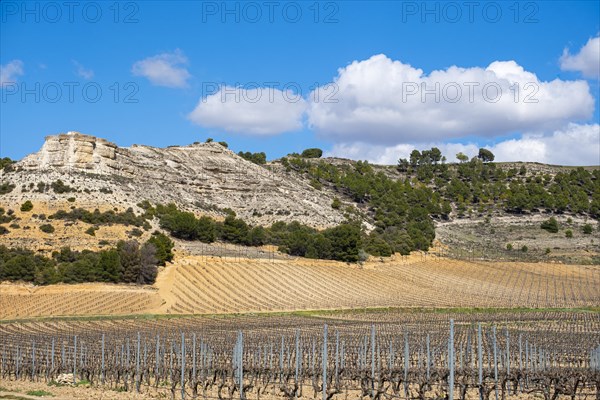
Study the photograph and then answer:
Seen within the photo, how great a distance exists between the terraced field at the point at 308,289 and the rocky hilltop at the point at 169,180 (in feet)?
70.3

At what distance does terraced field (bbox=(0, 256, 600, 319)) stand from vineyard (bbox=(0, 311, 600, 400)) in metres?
6.09

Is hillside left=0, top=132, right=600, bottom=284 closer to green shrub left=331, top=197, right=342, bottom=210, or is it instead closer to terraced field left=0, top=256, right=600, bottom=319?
green shrub left=331, top=197, right=342, bottom=210

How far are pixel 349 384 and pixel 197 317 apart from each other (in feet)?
108

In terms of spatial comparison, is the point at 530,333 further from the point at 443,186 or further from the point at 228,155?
the point at 443,186

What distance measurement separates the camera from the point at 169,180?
105625 mm

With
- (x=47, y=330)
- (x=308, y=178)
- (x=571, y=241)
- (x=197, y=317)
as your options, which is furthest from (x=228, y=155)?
(x=47, y=330)

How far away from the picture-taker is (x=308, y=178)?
137 metres

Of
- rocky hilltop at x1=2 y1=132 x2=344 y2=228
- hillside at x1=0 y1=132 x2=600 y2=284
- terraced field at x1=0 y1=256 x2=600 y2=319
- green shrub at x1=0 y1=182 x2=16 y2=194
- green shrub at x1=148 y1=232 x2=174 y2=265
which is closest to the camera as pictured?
terraced field at x1=0 y1=256 x2=600 y2=319

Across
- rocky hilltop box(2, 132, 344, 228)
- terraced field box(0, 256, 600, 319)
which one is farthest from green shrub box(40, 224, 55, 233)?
terraced field box(0, 256, 600, 319)

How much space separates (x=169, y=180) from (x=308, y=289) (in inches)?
1596

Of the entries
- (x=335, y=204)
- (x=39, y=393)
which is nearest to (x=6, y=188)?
(x=335, y=204)

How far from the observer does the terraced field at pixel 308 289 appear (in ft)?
204

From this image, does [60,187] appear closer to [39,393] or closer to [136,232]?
[136,232]

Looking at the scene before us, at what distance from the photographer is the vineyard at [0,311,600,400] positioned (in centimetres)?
2442
